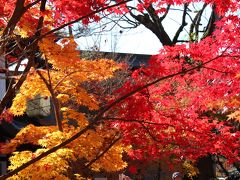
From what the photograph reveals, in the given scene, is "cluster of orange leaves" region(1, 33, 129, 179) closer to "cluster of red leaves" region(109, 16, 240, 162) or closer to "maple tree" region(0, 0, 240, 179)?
"maple tree" region(0, 0, 240, 179)

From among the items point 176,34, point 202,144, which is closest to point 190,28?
point 176,34

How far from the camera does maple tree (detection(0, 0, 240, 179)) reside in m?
7.12

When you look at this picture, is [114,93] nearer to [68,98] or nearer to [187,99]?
[68,98]

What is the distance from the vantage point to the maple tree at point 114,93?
7125mm

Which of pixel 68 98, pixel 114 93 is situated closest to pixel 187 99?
pixel 114 93

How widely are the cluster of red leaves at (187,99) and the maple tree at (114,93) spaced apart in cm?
2

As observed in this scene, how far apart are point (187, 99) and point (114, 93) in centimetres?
246

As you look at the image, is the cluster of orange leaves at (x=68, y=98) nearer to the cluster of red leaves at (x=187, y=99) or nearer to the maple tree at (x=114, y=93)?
the maple tree at (x=114, y=93)

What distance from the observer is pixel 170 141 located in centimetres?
884

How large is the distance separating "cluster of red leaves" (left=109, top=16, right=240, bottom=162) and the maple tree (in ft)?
0.06

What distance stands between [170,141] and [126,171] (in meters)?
10.9

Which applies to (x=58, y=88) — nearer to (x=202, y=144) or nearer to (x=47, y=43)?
(x=47, y=43)

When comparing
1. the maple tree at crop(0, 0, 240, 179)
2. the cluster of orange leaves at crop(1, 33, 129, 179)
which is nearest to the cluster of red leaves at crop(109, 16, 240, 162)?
the maple tree at crop(0, 0, 240, 179)

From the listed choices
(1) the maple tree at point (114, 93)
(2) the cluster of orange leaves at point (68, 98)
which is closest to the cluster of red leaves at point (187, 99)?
(1) the maple tree at point (114, 93)
